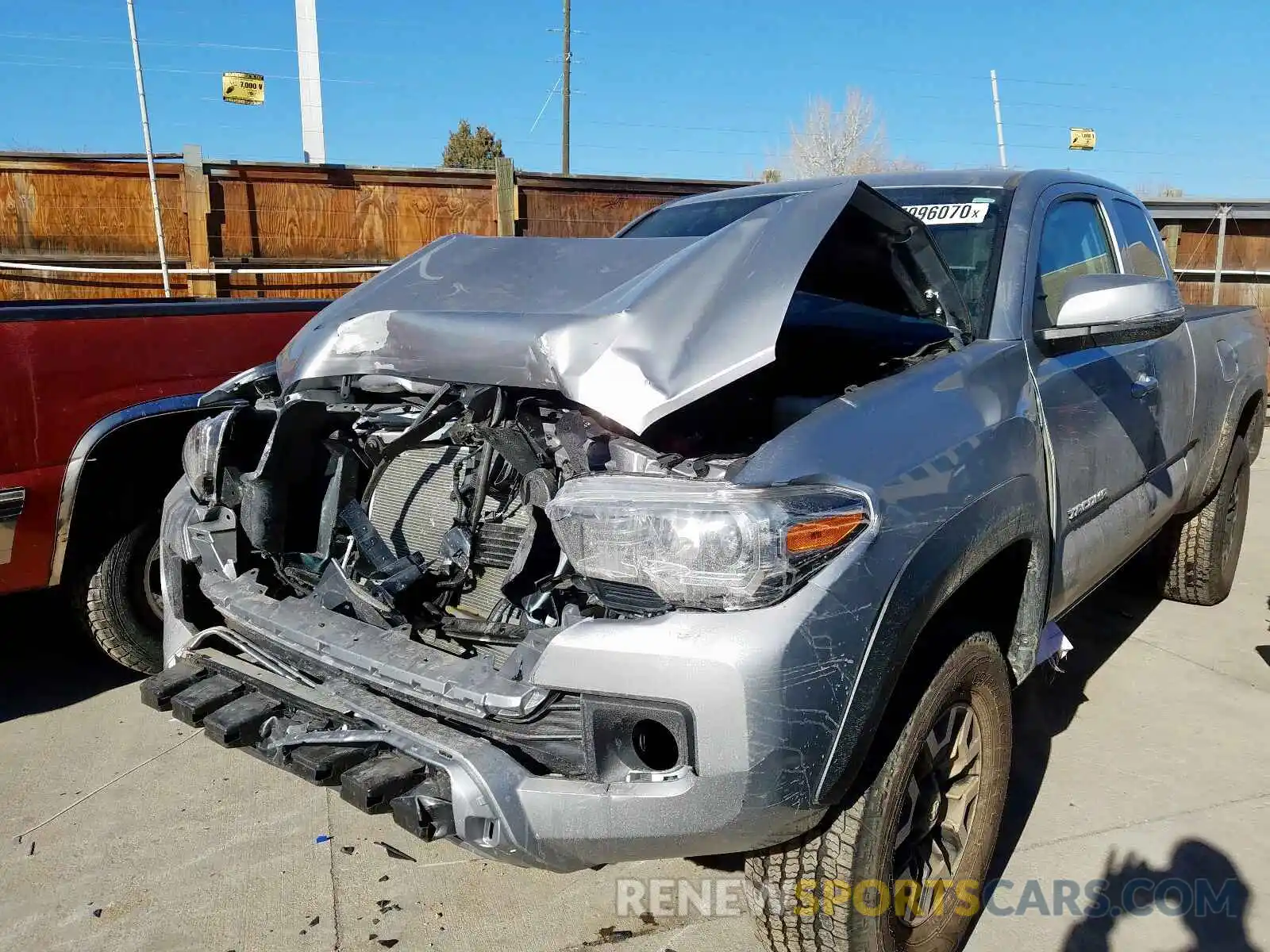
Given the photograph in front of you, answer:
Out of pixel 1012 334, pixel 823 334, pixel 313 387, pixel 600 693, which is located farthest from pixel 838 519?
pixel 313 387

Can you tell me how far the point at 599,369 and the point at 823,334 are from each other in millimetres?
759

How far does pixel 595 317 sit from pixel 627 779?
106 centimetres

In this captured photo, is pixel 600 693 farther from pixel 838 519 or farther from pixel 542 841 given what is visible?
pixel 838 519

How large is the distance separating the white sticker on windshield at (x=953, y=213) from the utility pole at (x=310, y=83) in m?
9.99

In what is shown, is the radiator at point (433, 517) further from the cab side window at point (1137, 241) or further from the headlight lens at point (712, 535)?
the cab side window at point (1137, 241)

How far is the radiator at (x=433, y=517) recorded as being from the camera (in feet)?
8.70

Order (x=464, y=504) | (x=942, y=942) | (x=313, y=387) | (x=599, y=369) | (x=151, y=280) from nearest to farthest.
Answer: (x=599, y=369), (x=942, y=942), (x=464, y=504), (x=313, y=387), (x=151, y=280)

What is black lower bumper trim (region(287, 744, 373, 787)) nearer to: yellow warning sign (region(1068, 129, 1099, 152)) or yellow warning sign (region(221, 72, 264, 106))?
yellow warning sign (region(221, 72, 264, 106))

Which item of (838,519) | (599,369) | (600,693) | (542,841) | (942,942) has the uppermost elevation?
(599,369)

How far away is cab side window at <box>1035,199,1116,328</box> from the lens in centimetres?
303

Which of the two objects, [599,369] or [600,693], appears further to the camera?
[599,369]

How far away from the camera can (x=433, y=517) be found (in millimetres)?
2820

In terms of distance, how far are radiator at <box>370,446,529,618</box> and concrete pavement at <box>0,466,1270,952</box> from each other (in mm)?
824

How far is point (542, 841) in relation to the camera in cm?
194
